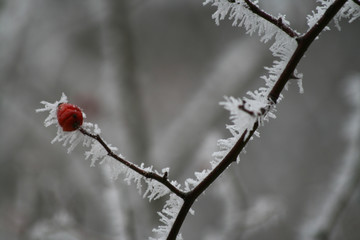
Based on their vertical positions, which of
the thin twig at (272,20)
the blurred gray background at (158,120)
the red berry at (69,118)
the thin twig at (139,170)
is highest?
the blurred gray background at (158,120)

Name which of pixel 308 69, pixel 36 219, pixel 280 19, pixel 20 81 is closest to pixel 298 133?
pixel 308 69

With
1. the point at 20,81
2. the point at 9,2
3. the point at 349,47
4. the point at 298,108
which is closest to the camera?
the point at 9,2

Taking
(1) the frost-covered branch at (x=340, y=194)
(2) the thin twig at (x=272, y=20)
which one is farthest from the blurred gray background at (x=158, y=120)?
(2) the thin twig at (x=272, y=20)

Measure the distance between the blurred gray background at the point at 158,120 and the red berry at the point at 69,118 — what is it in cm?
81

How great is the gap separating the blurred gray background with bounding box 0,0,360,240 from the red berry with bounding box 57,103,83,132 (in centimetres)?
81

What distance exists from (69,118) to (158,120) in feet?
18.0

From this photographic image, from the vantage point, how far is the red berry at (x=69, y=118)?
24.6 inches

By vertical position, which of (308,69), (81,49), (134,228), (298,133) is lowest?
(134,228)

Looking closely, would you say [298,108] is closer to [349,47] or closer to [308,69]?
[308,69]

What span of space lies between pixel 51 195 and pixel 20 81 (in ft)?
7.36

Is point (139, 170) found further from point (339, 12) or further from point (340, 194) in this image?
point (340, 194)

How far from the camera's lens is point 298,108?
5.59m

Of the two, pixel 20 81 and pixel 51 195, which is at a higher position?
pixel 20 81

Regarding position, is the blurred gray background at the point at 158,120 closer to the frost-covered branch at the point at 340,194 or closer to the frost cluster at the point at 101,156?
the frost-covered branch at the point at 340,194
